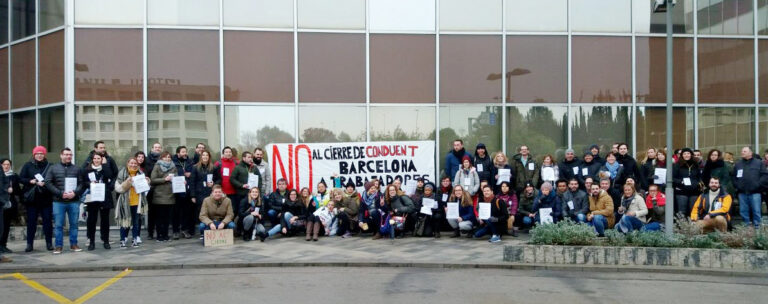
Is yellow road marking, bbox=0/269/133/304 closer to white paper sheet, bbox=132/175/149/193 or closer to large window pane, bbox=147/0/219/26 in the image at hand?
white paper sheet, bbox=132/175/149/193

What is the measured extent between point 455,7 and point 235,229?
735cm

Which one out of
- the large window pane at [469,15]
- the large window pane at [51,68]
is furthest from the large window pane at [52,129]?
the large window pane at [469,15]

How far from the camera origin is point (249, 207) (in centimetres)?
1424

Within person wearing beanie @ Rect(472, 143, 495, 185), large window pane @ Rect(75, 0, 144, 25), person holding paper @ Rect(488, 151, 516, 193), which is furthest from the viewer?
large window pane @ Rect(75, 0, 144, 25)

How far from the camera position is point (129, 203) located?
13289mm

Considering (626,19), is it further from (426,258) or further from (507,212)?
(426,258)

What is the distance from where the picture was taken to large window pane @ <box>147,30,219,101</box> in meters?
15.8

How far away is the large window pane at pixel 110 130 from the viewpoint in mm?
15555

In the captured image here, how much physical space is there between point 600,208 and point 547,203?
3.53 feet

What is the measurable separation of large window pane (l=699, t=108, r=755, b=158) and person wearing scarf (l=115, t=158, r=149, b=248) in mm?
12986

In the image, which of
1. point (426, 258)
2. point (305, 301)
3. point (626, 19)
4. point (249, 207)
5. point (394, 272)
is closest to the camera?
point (305, 301)

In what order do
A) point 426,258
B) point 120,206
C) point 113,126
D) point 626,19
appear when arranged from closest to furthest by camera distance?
point 426,258, point 120,206, point 113,126, point 626,19

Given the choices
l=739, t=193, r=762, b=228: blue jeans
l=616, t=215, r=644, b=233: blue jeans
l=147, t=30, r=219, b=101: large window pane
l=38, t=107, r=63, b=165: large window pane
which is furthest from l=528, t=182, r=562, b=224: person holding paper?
l=38, t=107, r=63, b=165: large window pane

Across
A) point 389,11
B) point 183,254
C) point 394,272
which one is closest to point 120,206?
point 183,254
